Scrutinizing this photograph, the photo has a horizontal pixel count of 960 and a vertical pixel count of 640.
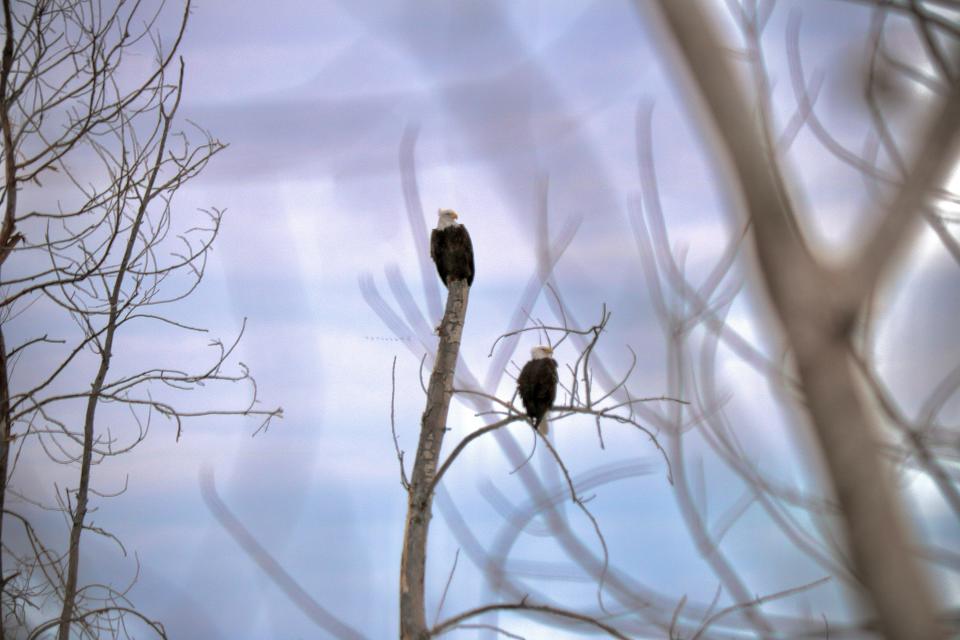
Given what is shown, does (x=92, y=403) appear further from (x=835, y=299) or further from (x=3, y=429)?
(x=835, y=299)

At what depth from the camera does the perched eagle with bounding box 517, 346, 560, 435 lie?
12.0 ft

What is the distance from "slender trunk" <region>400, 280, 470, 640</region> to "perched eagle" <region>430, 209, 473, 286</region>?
0.42 meters

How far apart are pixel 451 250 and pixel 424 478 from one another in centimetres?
123

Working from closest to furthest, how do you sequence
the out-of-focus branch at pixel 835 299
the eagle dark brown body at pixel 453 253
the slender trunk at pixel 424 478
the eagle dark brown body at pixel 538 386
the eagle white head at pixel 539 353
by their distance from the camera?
the out-of-focus branch at pixel 835 299
the slender trunk at pixel 424 478
the eagle dark brown body at pixel 453 253
the eagle dark brown body at pixel 538 386
the eagle white head at pixel 539 353

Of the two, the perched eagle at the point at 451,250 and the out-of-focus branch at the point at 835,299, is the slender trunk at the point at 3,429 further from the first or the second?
the out-of-focus branch at the point at 835,299

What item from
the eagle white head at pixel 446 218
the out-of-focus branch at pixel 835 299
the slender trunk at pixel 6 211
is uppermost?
the eagle white head at pixel 446 218

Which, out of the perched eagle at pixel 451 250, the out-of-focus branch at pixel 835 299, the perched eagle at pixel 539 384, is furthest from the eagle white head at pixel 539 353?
the out-of-focus branch at pixel 835 299

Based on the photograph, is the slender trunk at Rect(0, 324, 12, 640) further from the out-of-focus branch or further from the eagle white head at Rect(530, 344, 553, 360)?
the out-of-focus branch

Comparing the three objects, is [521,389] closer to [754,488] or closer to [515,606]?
[515,606]

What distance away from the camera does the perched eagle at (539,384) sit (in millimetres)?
3662

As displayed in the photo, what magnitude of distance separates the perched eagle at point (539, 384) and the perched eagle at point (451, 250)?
21.5 inches

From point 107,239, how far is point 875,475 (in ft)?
9.88

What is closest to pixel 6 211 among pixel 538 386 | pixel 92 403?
pixel 92 403

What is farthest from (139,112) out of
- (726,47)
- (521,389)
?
(726,47)
